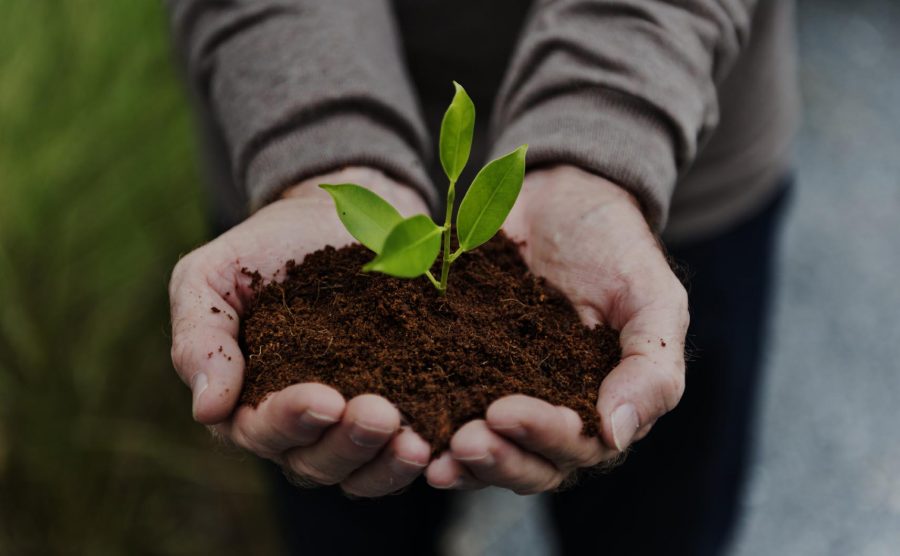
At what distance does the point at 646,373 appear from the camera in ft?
2.85

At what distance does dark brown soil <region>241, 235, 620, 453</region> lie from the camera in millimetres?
897

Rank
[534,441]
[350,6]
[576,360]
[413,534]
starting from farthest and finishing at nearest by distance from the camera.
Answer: [413,534] → [350,6] → [576,360] → [534,441]

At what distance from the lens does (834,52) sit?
3.08 metres

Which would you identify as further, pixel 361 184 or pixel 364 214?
pixel 361 184

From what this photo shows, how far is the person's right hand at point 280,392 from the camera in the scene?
818 mm

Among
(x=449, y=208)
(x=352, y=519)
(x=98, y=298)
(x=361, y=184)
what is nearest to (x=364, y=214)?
(x=449, y=208)

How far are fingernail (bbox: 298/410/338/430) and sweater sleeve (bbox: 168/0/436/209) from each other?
1.34 ft

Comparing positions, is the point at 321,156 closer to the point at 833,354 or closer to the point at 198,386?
the point at 198,386

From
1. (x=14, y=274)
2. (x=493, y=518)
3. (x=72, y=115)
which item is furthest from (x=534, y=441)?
(x=72, y=115)

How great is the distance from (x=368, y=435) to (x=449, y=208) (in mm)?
275

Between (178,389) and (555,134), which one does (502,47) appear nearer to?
(555,134)

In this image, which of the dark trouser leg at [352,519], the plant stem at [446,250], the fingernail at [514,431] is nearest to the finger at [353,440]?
the fingernail at [514,431]

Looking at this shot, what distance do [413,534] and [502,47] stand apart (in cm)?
103

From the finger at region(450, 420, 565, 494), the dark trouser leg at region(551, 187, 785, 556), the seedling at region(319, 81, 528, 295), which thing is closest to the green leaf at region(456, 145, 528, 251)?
the seedling at region(319, 81, 528, 295)
